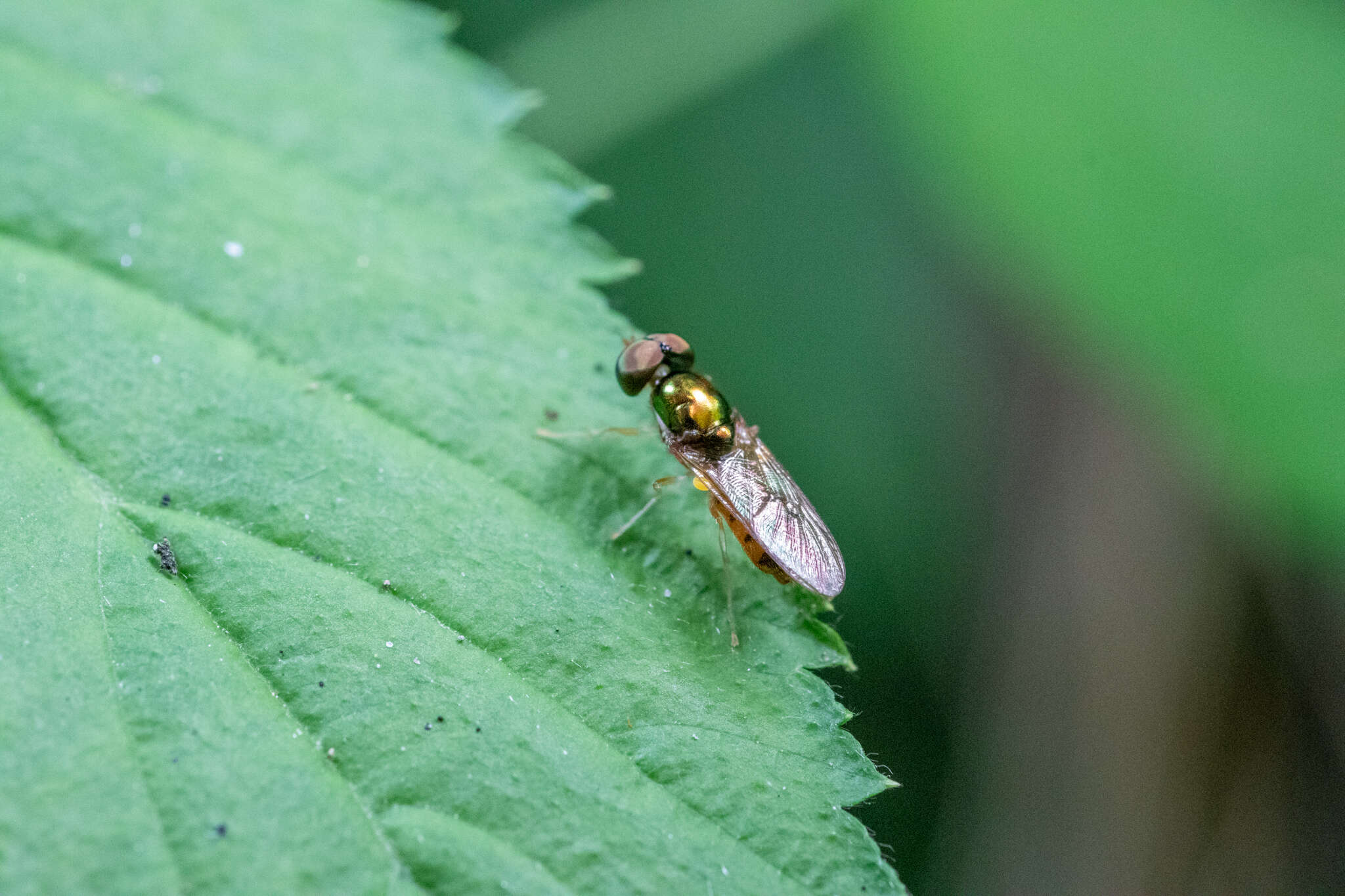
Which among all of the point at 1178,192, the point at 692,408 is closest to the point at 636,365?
the point at 692,408

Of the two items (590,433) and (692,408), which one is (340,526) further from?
(692,408)

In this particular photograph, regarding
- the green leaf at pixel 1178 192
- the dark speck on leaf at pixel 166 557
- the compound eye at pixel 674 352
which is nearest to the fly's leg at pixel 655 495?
the compound eye at pixel 674 352

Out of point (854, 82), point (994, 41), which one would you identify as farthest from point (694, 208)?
point (994, 41)

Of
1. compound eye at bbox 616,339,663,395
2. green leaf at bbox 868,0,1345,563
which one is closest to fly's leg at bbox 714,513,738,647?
compound eye at bbox 616,339,663,395

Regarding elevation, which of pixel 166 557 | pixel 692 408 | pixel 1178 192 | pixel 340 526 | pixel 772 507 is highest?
pixel 1178 192

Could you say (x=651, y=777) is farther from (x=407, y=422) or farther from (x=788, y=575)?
(x=407, y=422)

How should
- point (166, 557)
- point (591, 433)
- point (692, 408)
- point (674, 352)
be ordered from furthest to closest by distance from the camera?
point (674, 352)
point (692, 408)
point (591, 433)
point (166, 557)
